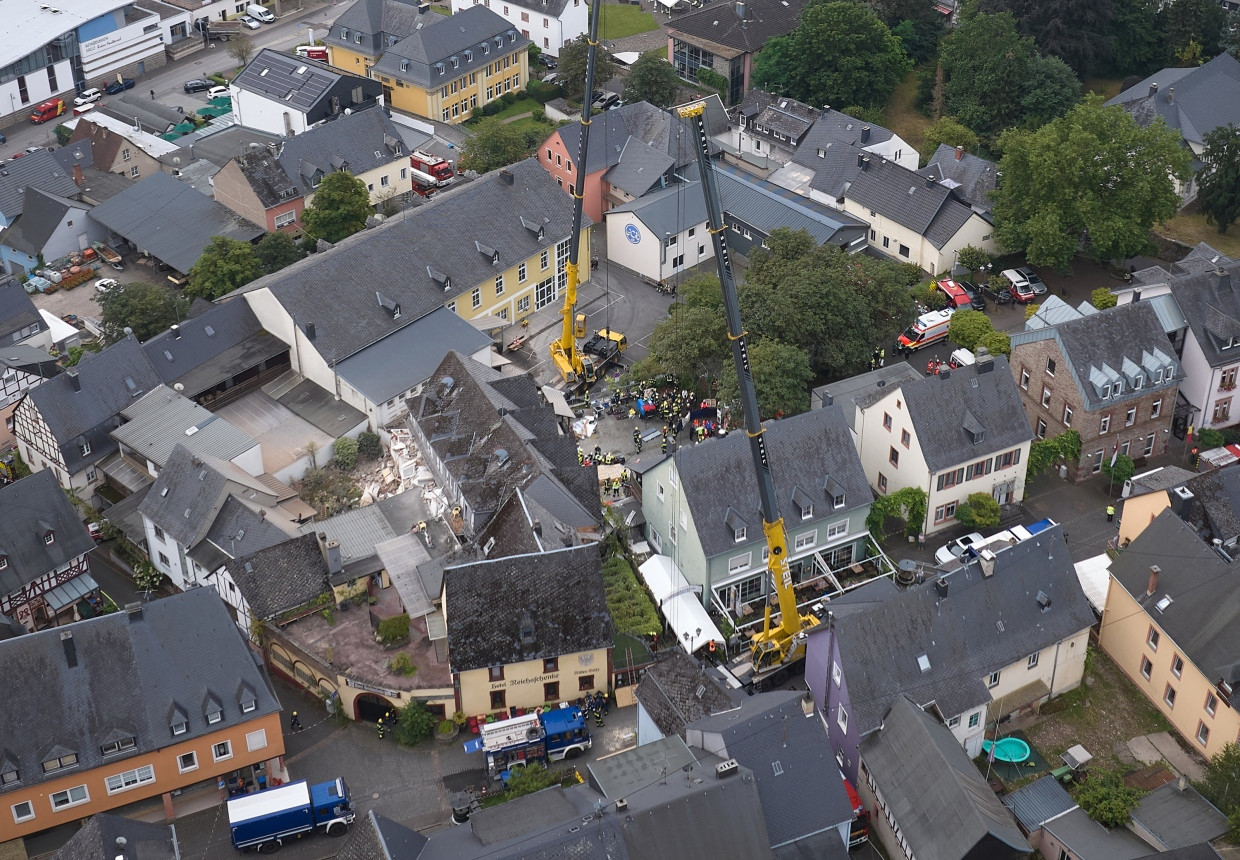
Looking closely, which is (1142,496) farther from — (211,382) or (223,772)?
(211,382)

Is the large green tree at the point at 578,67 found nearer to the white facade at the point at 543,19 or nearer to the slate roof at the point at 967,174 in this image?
the white facade at the point at 543,19

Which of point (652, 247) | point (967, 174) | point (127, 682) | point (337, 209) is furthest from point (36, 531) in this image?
point (967, 174)

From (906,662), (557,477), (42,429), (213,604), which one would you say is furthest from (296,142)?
(906,662)

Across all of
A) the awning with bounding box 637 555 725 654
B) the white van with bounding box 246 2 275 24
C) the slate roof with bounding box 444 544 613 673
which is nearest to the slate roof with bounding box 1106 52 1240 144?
the awning with bounding box 637 555 725 654

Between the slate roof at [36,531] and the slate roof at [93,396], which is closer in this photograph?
the slate roof at [36,531]

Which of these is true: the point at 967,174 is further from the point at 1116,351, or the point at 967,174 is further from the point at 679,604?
the point at 679,604

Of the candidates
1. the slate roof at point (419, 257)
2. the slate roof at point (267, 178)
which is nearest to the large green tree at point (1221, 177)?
the slate roof at point (419, 257)
